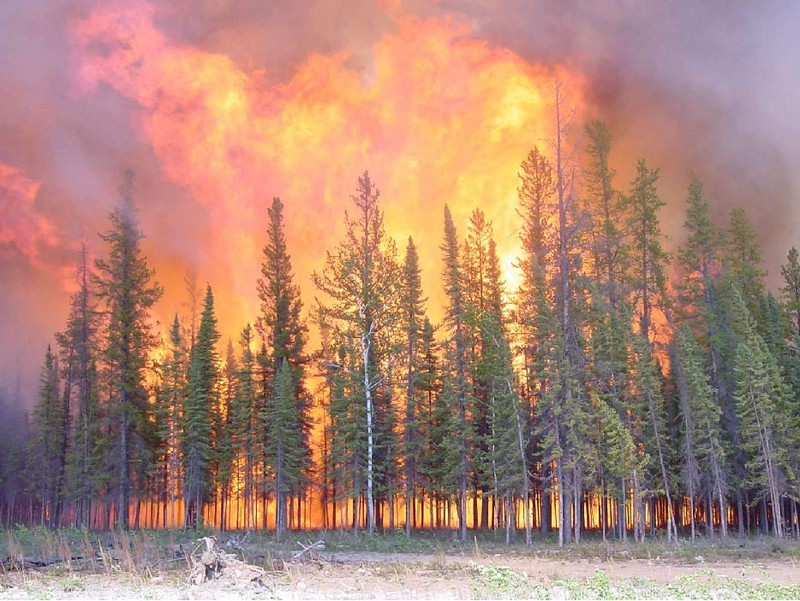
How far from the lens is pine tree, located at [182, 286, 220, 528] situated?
54.2 metres

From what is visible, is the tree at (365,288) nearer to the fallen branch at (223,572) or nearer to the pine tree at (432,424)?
the pine tree at (432,424)

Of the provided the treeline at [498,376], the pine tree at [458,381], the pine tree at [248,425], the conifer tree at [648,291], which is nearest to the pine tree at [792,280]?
the treeline at [498,376]

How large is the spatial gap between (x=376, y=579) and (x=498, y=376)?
84.6 feet

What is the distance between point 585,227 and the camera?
112 ft

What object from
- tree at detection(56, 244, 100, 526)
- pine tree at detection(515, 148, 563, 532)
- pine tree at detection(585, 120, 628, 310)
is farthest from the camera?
tree at detection(56, 244, 100, 526)

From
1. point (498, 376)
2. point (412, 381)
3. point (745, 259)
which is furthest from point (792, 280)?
point (412, 381)

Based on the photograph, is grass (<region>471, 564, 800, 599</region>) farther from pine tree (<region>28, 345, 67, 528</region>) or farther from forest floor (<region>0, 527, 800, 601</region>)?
pine tree (<region>28, 345, 67, 528</region>)

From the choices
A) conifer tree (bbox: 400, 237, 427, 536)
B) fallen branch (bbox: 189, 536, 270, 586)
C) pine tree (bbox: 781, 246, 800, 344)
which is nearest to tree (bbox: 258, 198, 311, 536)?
conifer tree (bbox: 400, 237, 427, 536)

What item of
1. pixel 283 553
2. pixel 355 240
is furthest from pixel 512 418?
pixel 283 553

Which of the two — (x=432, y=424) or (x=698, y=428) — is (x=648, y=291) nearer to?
(x=698, y=428)

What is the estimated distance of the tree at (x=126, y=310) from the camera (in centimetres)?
4884

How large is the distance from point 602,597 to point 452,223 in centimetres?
3974

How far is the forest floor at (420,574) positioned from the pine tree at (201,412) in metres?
25.7

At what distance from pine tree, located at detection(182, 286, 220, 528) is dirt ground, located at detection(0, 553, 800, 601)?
32.8 m
